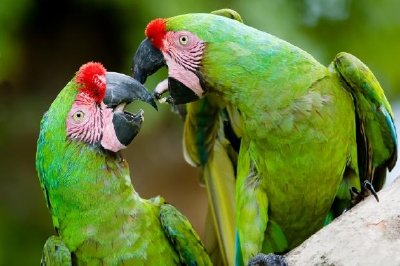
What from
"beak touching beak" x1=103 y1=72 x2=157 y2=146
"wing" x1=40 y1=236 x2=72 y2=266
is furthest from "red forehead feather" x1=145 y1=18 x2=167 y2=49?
"wing" x1=40 y1=236 x2=72 y2=266

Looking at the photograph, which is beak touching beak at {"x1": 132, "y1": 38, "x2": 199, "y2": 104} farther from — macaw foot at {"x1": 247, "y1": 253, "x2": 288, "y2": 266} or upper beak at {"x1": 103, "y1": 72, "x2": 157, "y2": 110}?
macaw foot at {"x1": 247, "y1": 253, "x2": 288, "y2": 266}

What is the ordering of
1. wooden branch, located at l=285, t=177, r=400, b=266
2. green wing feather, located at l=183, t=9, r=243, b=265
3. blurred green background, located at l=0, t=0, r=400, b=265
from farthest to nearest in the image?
1. blurred green background, located at l=0, t=0, r=400, b=265
2. green wing feather, located at l=183, t=9, r=243, b=265
3. wooden branch, located at l=285, t=177, r=400, b=266

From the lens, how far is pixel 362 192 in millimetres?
3186

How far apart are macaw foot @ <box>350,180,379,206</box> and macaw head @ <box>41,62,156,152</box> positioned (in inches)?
33.1

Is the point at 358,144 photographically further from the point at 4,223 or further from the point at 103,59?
the point at 4,223

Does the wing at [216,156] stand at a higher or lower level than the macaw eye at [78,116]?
lower

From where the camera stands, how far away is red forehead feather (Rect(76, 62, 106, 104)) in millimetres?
3205

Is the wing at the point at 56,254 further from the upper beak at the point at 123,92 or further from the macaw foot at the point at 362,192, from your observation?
the macaw foot at the point at 362,192

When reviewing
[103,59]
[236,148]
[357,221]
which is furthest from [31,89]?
[357,221]

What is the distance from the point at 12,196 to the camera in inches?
199

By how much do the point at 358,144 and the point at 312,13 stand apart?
1682mm

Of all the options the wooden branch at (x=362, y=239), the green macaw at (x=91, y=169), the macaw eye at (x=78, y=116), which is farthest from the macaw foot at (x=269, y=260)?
the macaw eye at (x=78, y=116)

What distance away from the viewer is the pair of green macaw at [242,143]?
321cm

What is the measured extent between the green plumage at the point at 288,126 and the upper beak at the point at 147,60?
11cm
